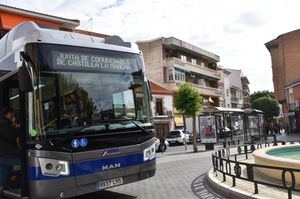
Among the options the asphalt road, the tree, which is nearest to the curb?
the asphalt road

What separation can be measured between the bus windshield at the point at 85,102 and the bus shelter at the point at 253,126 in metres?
21.7

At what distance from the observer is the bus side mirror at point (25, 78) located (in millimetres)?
7195

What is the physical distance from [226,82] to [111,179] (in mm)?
78378

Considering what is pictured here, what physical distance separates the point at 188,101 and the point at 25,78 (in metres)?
22.5

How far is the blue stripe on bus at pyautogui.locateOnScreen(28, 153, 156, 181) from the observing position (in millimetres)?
7341

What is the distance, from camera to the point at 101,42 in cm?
905

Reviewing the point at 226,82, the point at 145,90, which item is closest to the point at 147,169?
the point at 145,90

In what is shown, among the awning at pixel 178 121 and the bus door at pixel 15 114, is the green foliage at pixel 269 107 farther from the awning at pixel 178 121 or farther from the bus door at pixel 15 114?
the bus door at pixel 15 114

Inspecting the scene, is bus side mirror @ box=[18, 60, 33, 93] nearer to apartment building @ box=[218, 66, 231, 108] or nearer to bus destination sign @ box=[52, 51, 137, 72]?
bus destination sign @ box=[52, 51, 137, 72]

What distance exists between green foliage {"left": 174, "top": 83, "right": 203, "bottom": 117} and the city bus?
20.1m

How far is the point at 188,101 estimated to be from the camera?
29.2m

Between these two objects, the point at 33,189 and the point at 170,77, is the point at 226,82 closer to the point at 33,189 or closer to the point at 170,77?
the point at 170,77

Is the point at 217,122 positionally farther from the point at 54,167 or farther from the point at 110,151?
the point at 54,167

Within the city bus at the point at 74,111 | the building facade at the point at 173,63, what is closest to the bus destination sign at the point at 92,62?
the city bus at the point at 74,111
